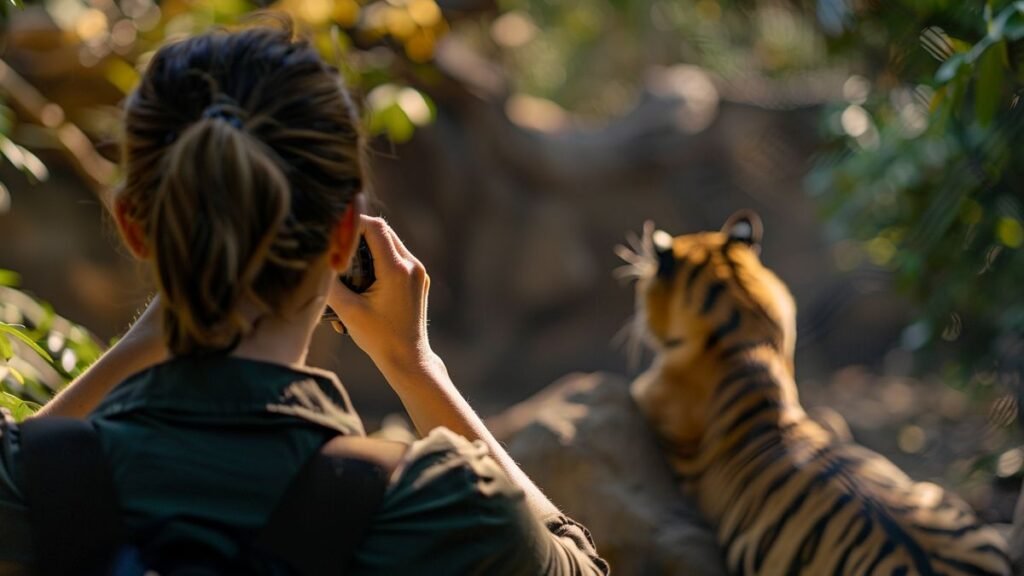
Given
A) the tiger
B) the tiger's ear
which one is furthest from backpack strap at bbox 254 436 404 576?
the tiger's ear

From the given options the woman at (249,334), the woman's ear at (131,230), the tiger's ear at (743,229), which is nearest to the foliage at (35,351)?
the woman's ear at (131,230)

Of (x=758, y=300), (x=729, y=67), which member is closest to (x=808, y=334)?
(x=729, y=67)

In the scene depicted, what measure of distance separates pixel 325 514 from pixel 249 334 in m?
0.22

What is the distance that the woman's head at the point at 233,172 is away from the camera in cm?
126

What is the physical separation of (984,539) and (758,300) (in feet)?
3.62

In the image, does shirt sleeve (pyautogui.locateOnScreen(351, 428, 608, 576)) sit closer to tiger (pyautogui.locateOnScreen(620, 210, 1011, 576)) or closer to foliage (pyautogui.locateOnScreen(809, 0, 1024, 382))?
tiger (pyautogui.locateOnScreen(620, 210, 1011, 576))

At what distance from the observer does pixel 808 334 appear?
33.2 ft

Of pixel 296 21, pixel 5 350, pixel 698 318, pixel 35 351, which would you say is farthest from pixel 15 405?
pixel 698 318

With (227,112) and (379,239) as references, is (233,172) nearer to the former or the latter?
(227,112)

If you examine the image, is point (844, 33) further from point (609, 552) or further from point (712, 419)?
point (609, 552)

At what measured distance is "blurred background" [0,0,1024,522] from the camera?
411 cm

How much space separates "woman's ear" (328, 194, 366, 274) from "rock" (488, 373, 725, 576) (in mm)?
2593

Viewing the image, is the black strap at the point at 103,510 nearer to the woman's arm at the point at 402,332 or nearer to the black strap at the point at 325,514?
the black strap at the point at 325,514

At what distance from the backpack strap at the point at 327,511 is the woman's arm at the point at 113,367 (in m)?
0.46
